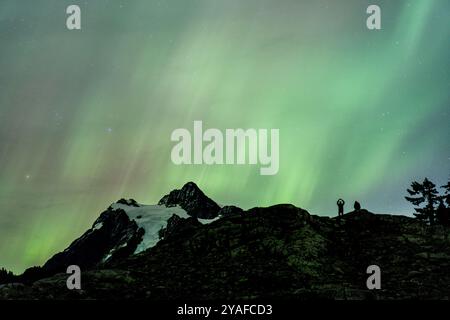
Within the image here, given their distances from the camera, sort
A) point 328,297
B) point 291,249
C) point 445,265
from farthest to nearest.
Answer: point 291,249 → point 445,265 → point 328,297

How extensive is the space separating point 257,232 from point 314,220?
4.16m

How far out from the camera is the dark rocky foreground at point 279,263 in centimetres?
2306

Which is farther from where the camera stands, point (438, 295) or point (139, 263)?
point (139, 263)

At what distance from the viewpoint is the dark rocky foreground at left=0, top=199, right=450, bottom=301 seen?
23062 millimetres

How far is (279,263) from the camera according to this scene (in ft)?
87.2

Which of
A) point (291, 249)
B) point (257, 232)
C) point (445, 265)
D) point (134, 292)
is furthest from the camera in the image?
point (257, 232)
